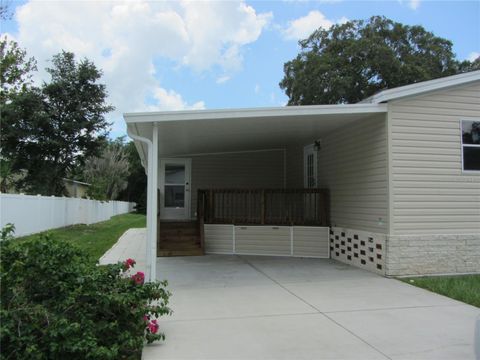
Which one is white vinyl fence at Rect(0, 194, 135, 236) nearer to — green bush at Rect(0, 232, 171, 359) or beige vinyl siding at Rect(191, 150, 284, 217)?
beige vinyl siding at Rect(191, 150, 284, 217)

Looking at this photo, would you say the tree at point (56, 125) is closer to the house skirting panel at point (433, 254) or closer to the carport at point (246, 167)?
the carport at point (246, 167)

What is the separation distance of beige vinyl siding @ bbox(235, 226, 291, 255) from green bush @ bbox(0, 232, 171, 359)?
6749 millimetres

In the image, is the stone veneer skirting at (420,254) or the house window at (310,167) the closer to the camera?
the stone veneer skirting at (420,254)

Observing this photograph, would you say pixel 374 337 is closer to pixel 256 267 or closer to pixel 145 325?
pixel 145 325

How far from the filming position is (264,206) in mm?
11133

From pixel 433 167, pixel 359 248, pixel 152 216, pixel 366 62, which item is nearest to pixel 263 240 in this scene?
pixel 359 248

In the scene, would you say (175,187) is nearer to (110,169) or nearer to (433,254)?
A: (433,254)

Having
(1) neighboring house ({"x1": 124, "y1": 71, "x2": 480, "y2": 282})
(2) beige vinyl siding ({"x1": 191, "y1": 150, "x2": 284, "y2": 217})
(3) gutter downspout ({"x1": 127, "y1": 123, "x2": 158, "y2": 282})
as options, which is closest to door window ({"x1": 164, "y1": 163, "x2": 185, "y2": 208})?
(2) beige vinyl siding ({"x1": 191, "y1": 150, "x2": 284, "y2": 217})

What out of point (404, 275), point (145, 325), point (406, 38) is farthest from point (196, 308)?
point (406, 38)

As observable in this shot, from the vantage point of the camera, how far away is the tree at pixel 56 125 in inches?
711

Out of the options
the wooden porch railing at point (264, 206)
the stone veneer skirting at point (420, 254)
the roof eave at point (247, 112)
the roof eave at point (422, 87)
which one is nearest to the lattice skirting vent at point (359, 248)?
the stone veneer skirting at point (420, 254)

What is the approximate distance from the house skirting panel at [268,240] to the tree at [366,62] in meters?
15.6

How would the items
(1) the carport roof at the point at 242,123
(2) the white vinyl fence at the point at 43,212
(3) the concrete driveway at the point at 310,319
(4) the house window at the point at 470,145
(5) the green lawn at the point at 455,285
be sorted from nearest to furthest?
(3) the concrete driveway at the point at 310,319 < (5) the green lawn at the point at 455,285 < (1) the carport roof at the point at 242,123 < (4) the house window at the point at 470,145 < (2) the white vinyl fence at the point at 43,212

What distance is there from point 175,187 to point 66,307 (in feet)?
32.1
